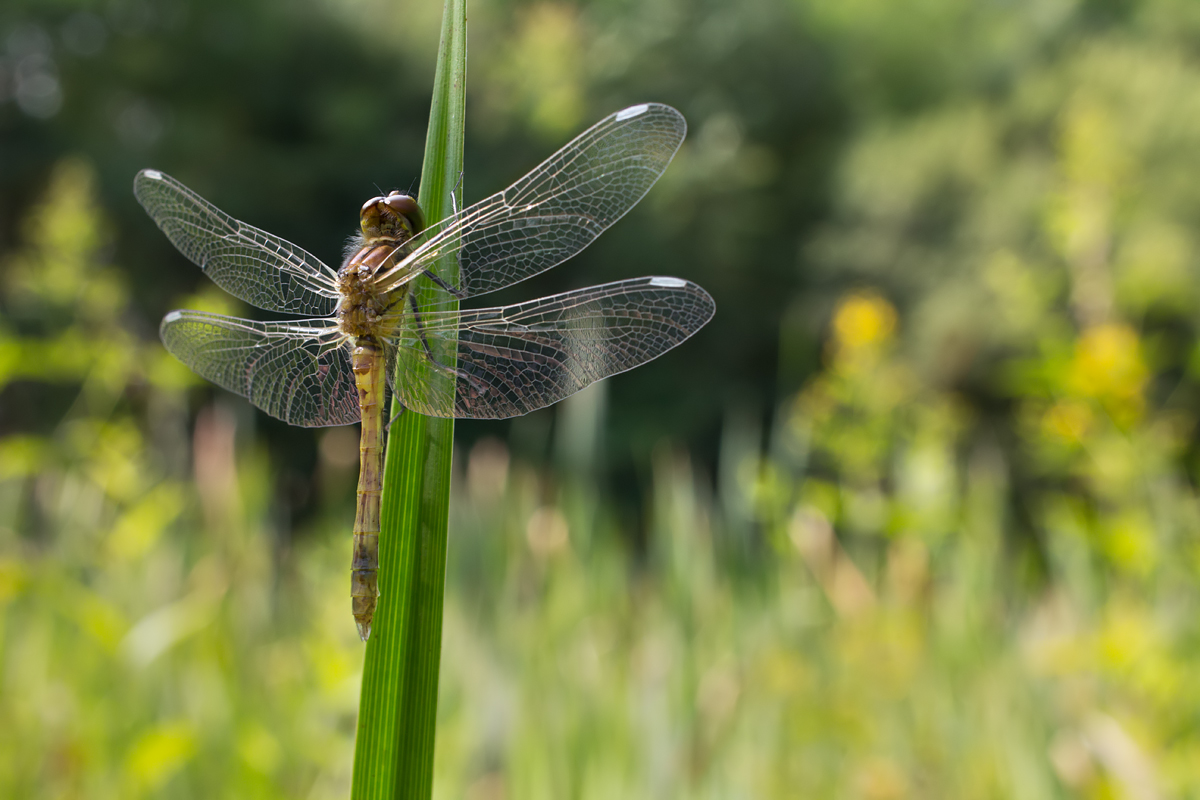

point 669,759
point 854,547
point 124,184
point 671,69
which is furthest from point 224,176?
point 669,759

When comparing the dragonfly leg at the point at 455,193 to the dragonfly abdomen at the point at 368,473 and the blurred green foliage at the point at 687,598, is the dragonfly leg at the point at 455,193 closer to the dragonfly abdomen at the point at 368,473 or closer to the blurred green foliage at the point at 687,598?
the dragonfly abdomen at the point at 368,473

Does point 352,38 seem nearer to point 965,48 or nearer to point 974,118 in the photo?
point 974,118

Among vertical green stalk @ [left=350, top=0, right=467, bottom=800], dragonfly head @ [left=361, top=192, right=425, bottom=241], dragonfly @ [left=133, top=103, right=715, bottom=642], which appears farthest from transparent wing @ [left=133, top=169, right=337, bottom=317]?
vertical green stalk @ [left=350, top=0, right=467, bottom=800]

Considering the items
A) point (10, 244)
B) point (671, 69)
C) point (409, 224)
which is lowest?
point (409, 224)

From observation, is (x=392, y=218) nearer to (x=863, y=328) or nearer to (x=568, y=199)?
(x=568, y=199)

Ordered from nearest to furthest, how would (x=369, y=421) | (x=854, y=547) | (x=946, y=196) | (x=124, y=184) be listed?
(x=369, y=421)
(x=854, y=547)
(x=124, y=184)
(x=946, y=196)

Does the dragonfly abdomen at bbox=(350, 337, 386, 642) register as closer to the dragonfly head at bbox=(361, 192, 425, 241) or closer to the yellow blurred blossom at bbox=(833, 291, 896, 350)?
the dragonfly head at bbox=(361, 192, 425, 241)
